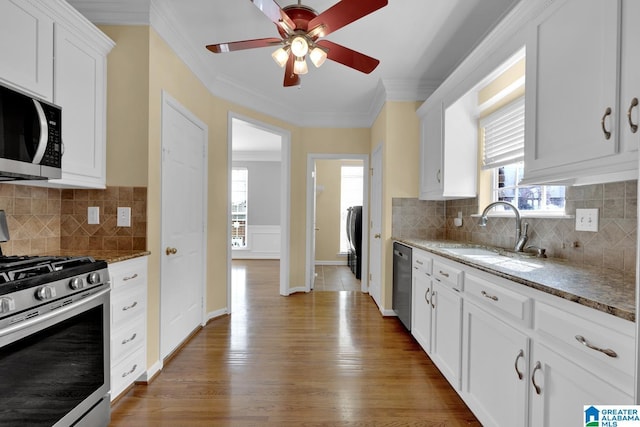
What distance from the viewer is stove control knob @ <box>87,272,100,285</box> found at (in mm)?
1559

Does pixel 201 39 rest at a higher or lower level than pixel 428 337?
higher

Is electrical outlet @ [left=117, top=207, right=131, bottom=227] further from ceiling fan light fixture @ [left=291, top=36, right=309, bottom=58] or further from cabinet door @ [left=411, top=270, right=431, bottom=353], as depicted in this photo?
cabinet door @ [left=411, top=270, right=431, bottom=353]

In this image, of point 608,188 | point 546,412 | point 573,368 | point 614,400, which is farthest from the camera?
point 608,188

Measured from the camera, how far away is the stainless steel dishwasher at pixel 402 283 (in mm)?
3059

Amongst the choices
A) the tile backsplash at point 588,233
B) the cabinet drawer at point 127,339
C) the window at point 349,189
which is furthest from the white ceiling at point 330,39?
the window at point 349,189

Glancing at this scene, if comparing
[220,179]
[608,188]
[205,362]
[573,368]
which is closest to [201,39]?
[220,179]

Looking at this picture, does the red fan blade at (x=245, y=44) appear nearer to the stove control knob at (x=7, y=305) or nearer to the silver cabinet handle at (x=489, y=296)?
the stove control knob at (x=7, y=305)

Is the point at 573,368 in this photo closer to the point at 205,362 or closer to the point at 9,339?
the point at 9,339

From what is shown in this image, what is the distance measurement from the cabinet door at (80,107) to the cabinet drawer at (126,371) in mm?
1135

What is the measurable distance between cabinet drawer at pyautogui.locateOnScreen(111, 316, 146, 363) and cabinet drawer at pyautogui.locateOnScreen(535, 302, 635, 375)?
218 cm

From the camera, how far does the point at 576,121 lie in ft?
4.55

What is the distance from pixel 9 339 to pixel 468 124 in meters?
3.41

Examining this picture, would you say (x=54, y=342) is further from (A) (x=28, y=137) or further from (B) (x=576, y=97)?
(B) (x=576, y=97)

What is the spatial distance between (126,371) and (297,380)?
1.10 metres
